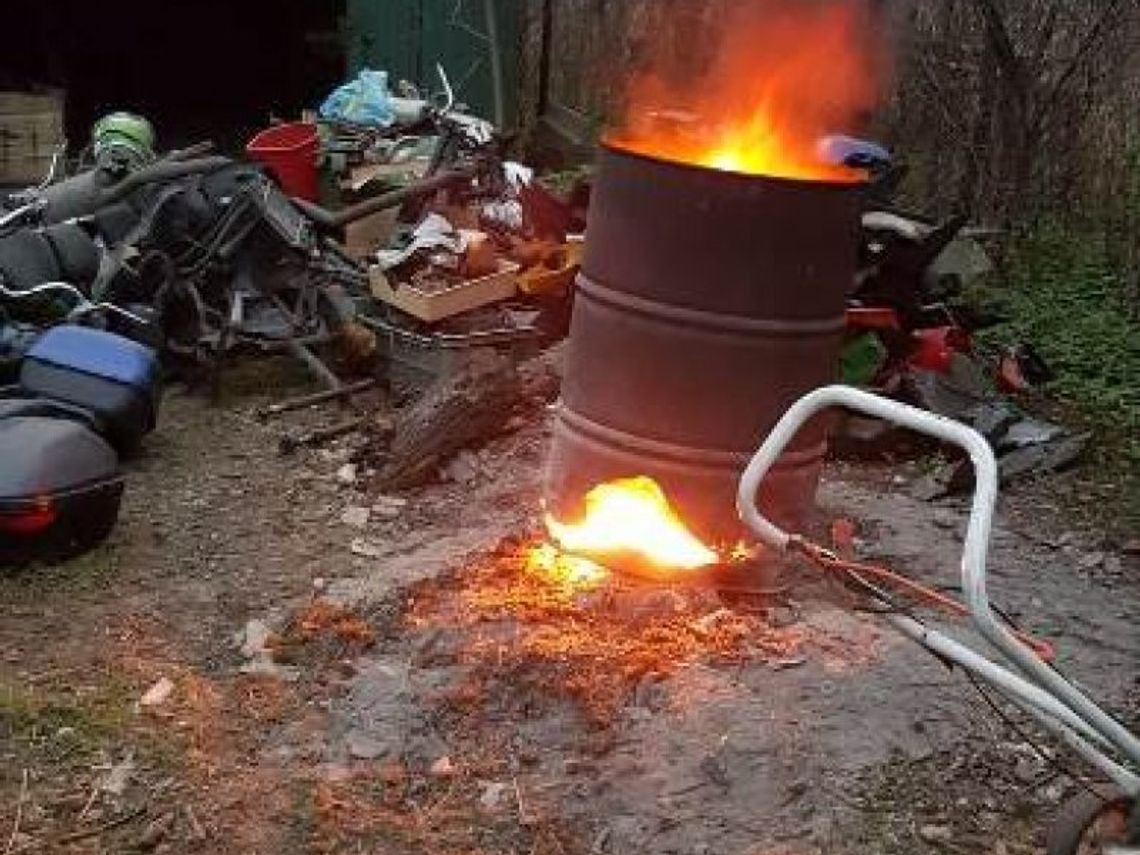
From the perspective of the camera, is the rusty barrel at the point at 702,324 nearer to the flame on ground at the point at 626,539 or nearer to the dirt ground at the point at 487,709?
the flame on ground at the point at 626,539

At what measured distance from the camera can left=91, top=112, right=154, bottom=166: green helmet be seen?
7484 mm

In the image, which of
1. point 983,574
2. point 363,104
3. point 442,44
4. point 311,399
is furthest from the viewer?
point 442,44

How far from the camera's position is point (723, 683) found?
3.87 metres

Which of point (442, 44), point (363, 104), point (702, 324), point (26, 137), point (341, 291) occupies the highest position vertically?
point (702, 324)

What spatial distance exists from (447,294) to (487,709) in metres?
2.78

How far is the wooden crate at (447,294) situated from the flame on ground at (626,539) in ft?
6.53

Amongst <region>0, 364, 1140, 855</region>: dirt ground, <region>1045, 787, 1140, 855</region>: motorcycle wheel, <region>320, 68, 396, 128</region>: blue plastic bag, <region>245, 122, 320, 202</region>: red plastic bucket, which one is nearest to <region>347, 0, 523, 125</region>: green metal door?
<region>320, 68, 396, 128</region>: blue plastic bag

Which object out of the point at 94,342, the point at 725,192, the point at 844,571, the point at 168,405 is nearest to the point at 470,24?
the point at 168,405

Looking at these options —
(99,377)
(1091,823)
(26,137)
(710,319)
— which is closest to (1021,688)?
(1091,823)

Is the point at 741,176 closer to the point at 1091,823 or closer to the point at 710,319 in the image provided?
the point at 710,319

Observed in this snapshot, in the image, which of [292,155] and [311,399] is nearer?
[311,399]

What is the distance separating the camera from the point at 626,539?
4.45 meters

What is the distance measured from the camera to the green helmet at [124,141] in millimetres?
7484

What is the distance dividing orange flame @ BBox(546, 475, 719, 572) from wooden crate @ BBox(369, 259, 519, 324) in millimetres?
1993
